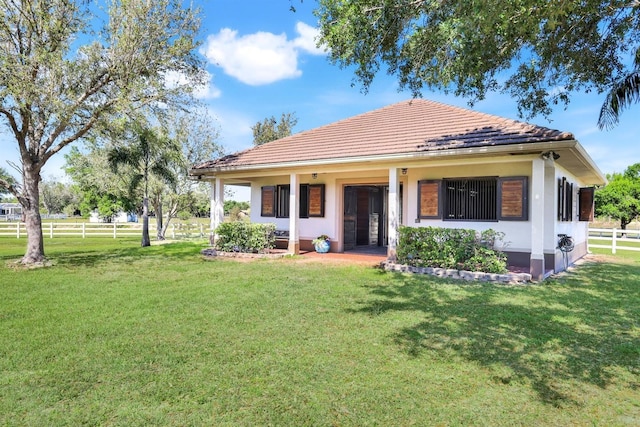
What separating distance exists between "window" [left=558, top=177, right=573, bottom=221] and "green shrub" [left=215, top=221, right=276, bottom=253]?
806 centimetres

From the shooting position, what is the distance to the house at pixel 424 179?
827 centimetres

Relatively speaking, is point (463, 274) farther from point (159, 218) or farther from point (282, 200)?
point (159, 218)

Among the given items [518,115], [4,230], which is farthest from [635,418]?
[4,230]

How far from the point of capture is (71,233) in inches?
859

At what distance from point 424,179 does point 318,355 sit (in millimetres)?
7338

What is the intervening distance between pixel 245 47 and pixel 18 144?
22.6 ft

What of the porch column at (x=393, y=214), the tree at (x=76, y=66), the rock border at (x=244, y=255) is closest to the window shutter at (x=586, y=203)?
the porch column at (x=393, y=214)

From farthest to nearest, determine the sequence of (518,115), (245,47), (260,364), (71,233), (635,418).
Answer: (71,233), (245,47), (518,115), (260,364), (635,418)

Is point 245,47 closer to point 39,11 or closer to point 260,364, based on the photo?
point 39,11

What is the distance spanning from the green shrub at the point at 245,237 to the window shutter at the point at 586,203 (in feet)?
34.0

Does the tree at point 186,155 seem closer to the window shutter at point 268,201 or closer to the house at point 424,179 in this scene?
the house at point 424,179

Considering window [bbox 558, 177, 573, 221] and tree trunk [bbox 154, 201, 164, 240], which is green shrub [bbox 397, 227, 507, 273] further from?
tree trunk [bbox 154, 201, 164, 240]

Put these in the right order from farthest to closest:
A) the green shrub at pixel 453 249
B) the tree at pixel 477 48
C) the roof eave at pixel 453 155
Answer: the green shrub at pixel 453 249, the roof eave at pixel 453 155, the tree at pixel 477 48

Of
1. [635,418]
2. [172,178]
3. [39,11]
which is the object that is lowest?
[635,418]
